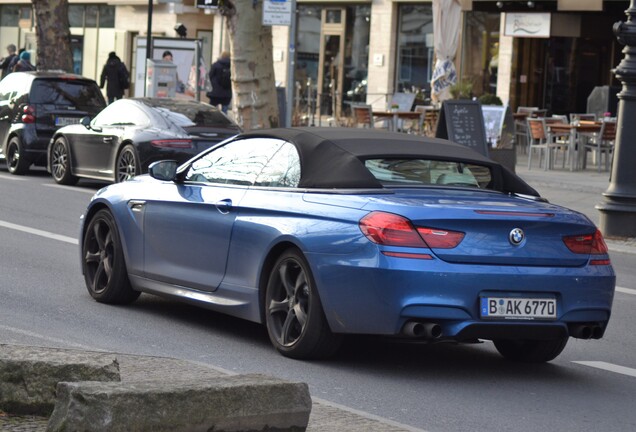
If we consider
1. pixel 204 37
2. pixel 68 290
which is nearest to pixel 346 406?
pixel 68 290

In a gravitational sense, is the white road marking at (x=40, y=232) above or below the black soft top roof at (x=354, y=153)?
below

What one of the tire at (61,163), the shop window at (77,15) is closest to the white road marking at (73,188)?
the tire at (61,163)

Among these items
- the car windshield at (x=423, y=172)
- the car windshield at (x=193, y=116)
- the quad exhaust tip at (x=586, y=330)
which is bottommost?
the quad exhaust tip at (x=586, y=330)

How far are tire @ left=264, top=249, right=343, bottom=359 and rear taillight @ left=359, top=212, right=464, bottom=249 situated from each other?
0.55m

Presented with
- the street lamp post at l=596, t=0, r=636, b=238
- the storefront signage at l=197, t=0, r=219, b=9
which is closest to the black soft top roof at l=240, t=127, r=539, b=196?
the street lamp post at l=596, t=0, r=636, b=238

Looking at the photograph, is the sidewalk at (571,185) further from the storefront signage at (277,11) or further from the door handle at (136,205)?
the door handle at (136,205)

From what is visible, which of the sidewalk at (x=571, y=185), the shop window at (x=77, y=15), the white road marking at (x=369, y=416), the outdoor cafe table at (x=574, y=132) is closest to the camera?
the white road marking at (x=369, y=416)

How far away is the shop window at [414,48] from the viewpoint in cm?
3906

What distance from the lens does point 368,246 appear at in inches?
304

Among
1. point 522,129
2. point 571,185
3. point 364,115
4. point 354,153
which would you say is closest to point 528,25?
point 522,129

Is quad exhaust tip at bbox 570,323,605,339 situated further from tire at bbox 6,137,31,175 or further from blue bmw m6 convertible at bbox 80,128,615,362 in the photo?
tire at bbox 6,137,31,175

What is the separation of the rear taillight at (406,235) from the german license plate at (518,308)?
0.38 metres

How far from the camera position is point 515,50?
3597 cm

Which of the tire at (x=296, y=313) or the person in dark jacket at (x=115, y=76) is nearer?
the tire at (x=296, y=313)
